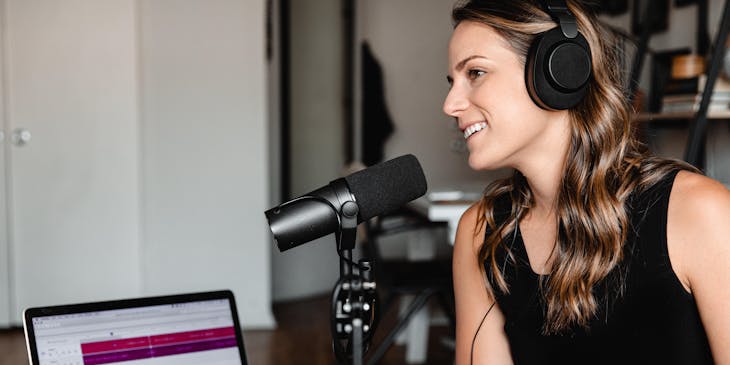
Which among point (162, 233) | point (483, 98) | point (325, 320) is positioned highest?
point (483, 98)

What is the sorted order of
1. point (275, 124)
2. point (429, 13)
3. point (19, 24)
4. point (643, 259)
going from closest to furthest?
1. point (643, 259)
2. point (19, 24)
3. point (275, 124)
4. point (429, 13)

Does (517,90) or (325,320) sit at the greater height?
(517,90)

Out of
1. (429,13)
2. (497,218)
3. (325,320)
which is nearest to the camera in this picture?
(497,218)

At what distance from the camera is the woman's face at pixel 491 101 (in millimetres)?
1173

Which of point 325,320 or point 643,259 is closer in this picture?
point 643,259

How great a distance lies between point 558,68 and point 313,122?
12.8ft

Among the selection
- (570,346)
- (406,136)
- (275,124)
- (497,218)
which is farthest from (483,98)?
(406,136)

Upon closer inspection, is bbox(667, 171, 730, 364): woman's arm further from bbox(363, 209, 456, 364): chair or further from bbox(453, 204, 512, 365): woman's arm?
bbox(363, 209, 456, 364): chair

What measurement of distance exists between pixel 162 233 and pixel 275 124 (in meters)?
1.13

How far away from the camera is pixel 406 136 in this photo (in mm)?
5227

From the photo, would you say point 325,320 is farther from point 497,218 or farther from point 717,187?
point 717,187

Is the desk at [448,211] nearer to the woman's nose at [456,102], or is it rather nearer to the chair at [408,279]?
the chair at [408,279]

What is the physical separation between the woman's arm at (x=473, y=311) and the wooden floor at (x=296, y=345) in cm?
207

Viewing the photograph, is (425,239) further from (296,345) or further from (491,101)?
(491,101)
